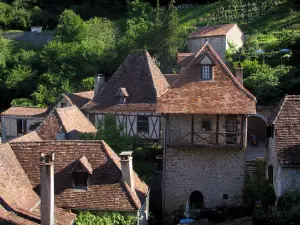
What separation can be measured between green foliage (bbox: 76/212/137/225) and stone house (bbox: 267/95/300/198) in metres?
6.10

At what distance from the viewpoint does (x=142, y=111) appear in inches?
1117

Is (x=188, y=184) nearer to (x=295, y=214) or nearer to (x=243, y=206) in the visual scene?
(x=243, y=206)

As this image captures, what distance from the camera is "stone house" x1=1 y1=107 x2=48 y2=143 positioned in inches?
1325

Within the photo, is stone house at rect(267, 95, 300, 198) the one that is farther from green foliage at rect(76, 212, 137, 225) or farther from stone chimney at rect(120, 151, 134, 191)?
green foliage at rect(76, 212, 137, 225)

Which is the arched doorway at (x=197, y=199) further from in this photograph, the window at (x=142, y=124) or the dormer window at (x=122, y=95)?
the dormer window at (x=122, y=95)

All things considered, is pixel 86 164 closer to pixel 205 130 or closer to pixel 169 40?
pixel 205 130

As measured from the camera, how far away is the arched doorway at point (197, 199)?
2155 cm

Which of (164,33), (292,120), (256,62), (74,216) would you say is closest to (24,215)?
(74,216)

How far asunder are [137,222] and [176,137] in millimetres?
5315

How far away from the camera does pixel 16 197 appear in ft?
52.2

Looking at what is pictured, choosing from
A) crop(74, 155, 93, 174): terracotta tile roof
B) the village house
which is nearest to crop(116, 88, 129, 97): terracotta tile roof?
the village house

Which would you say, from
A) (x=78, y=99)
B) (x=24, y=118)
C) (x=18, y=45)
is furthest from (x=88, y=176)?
(x=18, y=45)

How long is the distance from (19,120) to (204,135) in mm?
17940

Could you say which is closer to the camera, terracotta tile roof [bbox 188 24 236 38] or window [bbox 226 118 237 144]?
window [bbox 226 118 237 144]
